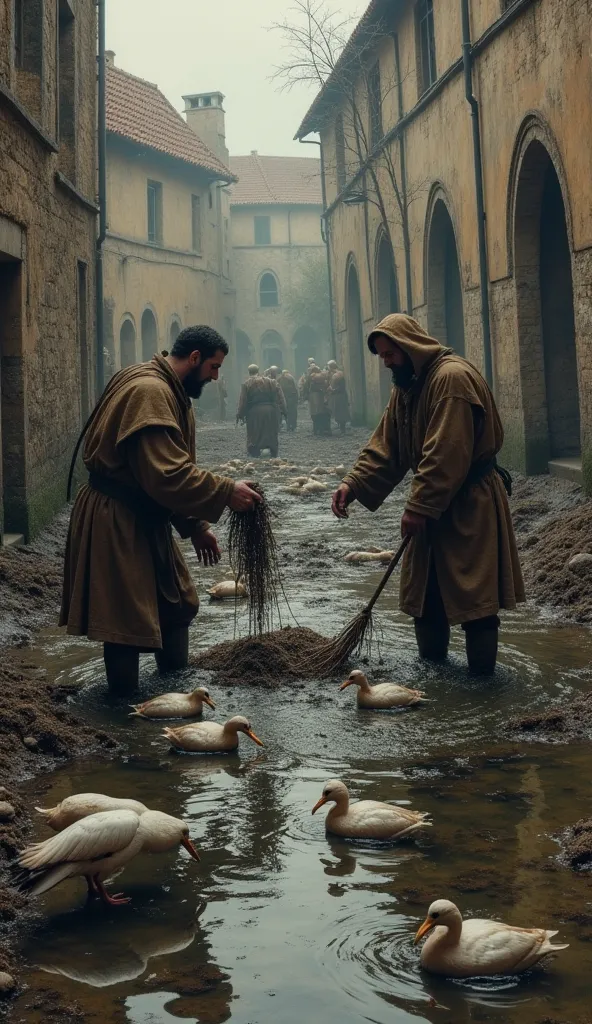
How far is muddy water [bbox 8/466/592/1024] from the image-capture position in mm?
2998

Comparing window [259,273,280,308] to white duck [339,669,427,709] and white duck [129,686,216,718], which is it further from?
white duck [129,686,216,718]

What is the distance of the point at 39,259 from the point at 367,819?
325 inches

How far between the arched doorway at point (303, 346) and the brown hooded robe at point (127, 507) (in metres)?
47.5

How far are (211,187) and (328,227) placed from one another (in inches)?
369

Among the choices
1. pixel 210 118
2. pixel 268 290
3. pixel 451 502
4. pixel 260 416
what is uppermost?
pixel 210 118

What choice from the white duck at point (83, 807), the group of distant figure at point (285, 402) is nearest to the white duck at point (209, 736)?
the white duck at point (83, 807)

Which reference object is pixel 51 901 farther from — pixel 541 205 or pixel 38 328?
pixel 541 205

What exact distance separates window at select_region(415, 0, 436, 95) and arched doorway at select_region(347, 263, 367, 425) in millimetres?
9018

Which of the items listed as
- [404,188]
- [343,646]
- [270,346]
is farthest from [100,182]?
[270,346]

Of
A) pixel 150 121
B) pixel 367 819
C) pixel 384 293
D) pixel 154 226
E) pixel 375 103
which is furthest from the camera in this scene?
pixel 150 121

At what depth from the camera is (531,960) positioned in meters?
3.05

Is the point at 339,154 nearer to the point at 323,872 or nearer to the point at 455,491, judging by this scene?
the point at 455,491

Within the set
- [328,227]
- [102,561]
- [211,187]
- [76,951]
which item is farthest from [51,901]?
[211,187]

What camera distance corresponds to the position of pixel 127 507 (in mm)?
5926
